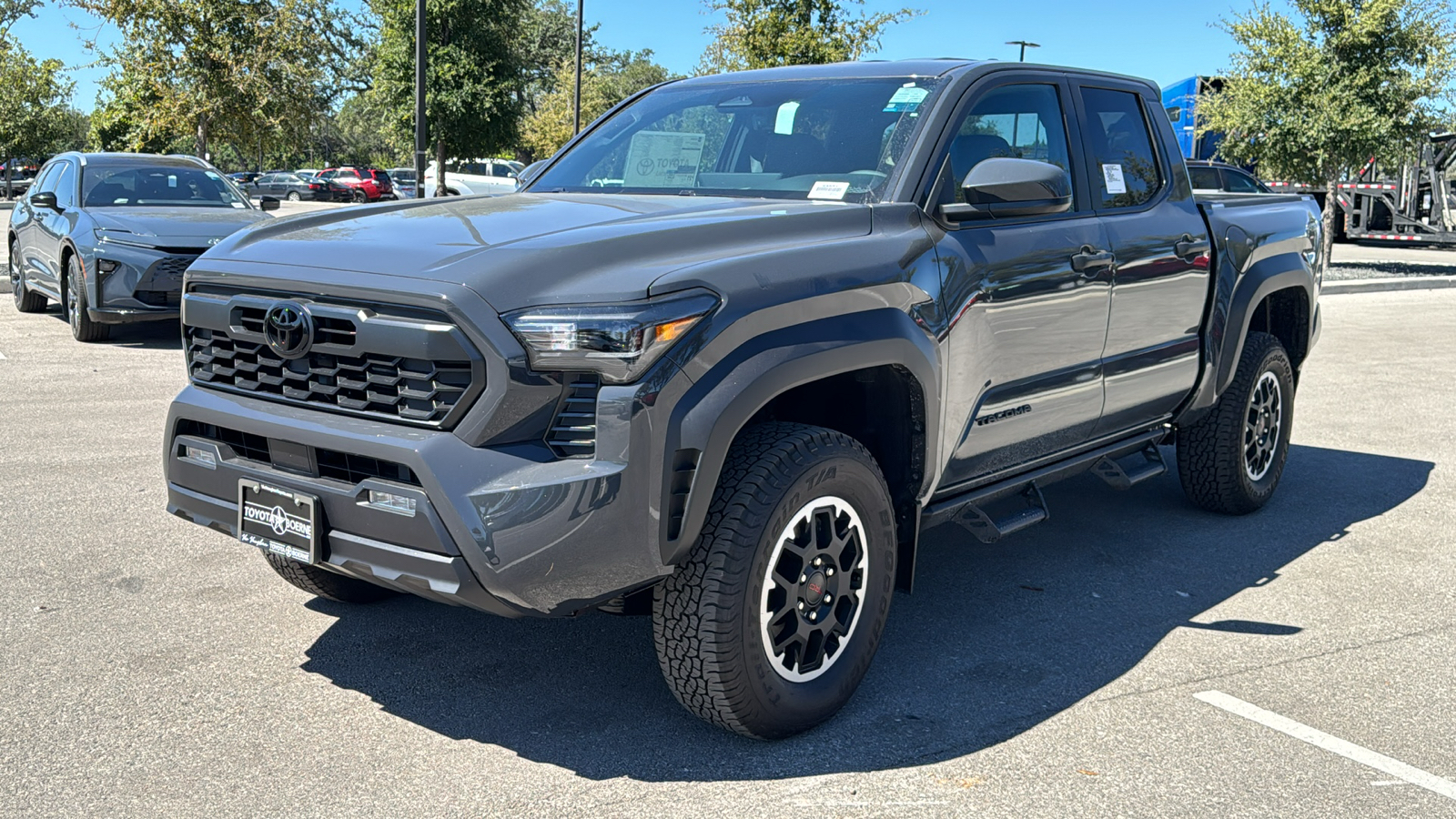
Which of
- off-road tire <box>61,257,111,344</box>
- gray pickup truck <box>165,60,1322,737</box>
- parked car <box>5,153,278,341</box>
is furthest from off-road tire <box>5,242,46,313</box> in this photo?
gray pickup truck <box>165,60,1322,737</box>

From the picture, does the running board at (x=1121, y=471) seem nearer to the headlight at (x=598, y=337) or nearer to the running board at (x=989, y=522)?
the running board at (x=989, y=522)

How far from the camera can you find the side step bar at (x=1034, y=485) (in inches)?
167

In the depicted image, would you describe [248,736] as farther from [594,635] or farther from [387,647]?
[594,635]

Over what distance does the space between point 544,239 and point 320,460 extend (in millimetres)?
800

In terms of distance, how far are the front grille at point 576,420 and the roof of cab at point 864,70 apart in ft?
6.31

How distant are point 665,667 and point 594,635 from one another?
3.15 feet

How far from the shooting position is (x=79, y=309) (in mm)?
10656

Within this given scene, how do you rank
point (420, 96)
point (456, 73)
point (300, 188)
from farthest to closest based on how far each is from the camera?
point (300, 188), point (456, 73), point (420, 96)

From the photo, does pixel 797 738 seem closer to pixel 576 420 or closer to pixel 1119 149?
pixel 576 420

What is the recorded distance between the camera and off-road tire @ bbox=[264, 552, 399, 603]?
4.34 m

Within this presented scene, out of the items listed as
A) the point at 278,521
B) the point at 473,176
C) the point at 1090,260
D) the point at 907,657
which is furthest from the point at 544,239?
the point at 473,176

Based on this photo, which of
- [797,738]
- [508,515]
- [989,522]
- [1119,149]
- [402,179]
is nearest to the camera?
[508,515]

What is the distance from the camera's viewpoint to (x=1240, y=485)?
5809 millimetres

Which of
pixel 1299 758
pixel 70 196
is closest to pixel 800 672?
pixel 1299 758
